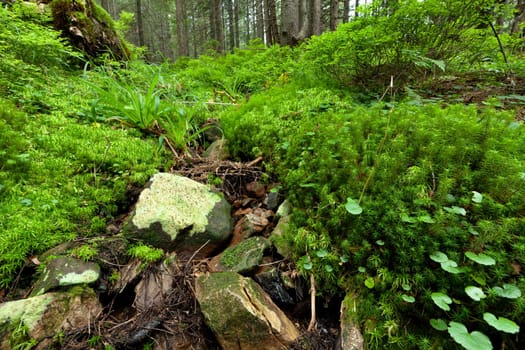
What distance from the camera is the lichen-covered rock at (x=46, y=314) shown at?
135cm

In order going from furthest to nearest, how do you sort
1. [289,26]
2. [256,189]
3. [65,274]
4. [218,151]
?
[289,26] < [218,151] < [256,189] < [65,274]

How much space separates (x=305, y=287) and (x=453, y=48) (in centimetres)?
342

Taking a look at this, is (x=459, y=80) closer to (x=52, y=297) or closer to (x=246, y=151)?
(x=246, y=151)

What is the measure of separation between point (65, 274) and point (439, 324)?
2.12 meters

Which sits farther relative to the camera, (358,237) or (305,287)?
(305,287)

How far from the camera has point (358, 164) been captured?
5.92 ft

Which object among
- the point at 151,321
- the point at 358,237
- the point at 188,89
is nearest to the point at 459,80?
the point at 358,237

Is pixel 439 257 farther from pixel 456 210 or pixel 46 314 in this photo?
pixel 46 314

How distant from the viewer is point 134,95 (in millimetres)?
3029

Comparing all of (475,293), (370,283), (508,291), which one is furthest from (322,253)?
(508,291)

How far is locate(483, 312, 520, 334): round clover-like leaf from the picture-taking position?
0.96m

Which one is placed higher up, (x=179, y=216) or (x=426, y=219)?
(x=426, y=219)

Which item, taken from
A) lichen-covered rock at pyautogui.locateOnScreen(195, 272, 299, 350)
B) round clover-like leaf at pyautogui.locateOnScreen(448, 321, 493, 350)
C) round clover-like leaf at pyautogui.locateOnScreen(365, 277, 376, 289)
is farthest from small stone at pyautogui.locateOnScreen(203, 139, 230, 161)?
round clover-like leaf at pyautogui.locateOnScreen(448, 321, 493, 350)

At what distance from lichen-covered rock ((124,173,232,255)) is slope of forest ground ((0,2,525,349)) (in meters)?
0.31
